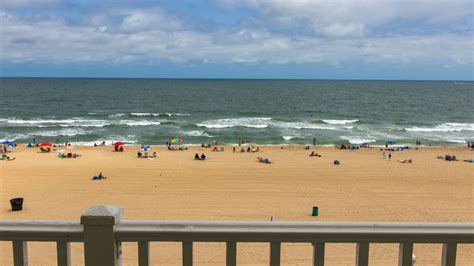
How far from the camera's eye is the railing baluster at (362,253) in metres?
2.72

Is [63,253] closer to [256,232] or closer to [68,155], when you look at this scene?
[256,232]

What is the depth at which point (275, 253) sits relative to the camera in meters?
2.74

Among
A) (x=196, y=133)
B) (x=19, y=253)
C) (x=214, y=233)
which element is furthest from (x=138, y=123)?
(x=214, y=233)

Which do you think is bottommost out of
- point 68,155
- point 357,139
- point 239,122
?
point 357,139

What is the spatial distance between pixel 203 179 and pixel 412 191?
1102 centimetres

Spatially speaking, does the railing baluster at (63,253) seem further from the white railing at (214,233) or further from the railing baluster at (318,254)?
the railing baluster at (318,254)

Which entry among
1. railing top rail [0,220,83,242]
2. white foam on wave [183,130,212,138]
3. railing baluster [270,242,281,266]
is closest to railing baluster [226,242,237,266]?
railing baluster [270,242,281,266]

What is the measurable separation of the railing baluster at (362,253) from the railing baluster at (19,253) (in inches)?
88.0

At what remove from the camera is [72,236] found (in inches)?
106

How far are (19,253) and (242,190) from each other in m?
17.9

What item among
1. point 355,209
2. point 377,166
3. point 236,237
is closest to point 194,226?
point 236,237

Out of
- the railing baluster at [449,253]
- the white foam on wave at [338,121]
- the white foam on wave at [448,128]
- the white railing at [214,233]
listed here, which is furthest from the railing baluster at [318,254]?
the white foam on wave at [338,121]

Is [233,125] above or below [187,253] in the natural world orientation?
below

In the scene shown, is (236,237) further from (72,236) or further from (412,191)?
(412,191)
